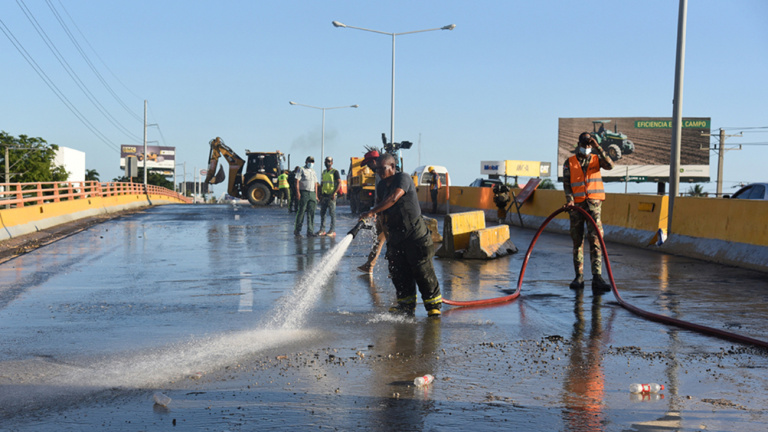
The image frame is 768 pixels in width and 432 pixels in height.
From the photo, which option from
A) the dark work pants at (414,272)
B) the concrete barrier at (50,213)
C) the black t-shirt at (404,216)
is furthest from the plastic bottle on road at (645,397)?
the concrete barrier at (50,213)

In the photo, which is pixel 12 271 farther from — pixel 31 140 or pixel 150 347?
pixel 31 140

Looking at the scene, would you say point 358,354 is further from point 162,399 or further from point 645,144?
point 645,144

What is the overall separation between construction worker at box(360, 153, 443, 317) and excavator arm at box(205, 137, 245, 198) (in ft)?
124

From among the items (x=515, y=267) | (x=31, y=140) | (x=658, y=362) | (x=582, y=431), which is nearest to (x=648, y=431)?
(x=582, y=431)

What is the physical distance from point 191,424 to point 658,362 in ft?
11.3

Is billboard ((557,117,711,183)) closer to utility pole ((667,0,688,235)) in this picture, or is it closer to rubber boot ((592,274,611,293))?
utility pole ((667,0,688,235))

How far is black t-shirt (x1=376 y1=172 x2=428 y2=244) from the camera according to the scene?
7.73 m

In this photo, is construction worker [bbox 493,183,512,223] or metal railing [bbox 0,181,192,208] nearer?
metal railing [bbox 0,181,192,208]

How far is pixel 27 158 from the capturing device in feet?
302

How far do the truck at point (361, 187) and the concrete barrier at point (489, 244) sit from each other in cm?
1729

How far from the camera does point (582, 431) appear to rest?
4.15m

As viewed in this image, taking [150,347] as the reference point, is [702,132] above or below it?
above

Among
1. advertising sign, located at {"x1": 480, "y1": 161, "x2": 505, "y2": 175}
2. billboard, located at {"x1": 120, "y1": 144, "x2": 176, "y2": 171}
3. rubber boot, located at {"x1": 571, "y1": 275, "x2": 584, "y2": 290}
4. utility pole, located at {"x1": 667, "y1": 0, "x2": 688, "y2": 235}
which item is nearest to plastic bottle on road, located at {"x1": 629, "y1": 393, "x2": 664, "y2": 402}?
rubber boot, located at {"x1": 571, "y1": 275, "x2": 584, "y2": 290}

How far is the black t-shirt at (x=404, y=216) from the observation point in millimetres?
7730
